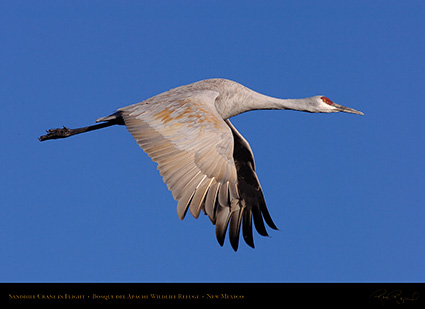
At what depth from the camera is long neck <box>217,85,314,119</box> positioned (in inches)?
358

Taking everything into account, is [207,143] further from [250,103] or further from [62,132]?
[62,132]

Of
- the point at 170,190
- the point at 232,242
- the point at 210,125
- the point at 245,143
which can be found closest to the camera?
the point at 170,190

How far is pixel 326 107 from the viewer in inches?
383

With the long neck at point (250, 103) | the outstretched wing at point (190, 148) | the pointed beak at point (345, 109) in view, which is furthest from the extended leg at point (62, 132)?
the pointed beak at point (345, 109)

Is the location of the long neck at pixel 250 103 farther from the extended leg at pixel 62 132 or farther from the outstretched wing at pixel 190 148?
the extended leg at pixel 62 132

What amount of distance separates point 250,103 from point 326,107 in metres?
1.33
